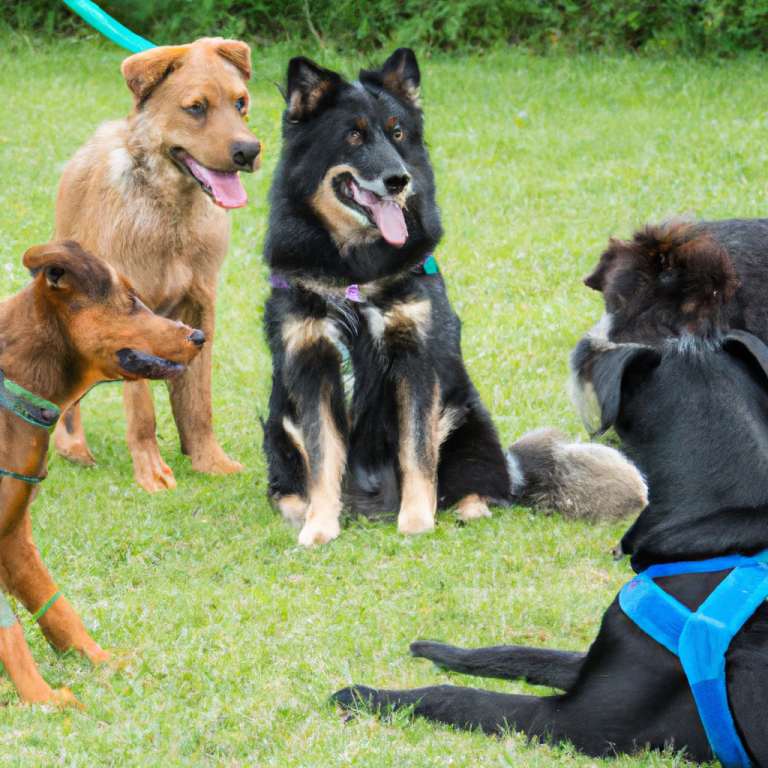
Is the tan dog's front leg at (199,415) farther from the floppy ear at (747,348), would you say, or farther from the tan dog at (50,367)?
the floppy ear at (747,348)

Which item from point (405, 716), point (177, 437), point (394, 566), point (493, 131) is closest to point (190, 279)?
point (177, 437)

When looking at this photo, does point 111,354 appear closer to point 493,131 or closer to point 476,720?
Answer: point 476,720

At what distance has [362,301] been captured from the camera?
500 cm

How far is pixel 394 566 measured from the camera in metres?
4.58

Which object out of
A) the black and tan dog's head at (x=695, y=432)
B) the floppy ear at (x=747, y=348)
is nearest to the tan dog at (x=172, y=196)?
the black and tan dog's head at (x=695, y=432)

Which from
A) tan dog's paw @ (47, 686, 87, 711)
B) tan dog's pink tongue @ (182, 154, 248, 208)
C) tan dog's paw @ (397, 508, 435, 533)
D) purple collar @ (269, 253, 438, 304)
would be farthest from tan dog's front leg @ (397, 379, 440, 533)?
tan dog's paw @ (47, 686, 87, 711)

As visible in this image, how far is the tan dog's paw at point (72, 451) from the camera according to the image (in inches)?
245

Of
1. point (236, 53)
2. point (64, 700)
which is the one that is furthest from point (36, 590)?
point (236, 53)

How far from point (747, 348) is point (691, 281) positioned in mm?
226

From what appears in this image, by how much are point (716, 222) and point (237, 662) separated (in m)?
2.18

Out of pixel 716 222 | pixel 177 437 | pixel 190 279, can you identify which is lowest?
pixel 177 437

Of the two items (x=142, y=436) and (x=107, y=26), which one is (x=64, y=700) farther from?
(x=107, y=26)

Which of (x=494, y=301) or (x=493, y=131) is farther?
(x=493, y=131)

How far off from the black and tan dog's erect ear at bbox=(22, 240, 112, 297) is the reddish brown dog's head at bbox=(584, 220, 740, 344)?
170cm
